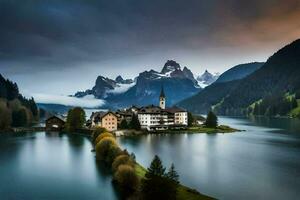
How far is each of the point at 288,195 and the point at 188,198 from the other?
12.9m

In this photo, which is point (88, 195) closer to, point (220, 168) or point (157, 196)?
point (157, 196)

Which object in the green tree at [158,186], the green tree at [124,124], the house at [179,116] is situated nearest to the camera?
the green tree at [158,186]

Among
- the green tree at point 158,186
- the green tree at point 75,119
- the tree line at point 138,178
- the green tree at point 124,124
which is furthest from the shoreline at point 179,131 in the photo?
the green tree at point 158,186

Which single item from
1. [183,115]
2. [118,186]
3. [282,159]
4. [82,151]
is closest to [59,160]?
[82,151]

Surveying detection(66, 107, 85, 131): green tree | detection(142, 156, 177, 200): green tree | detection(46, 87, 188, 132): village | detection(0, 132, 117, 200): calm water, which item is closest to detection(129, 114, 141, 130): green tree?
detection(46, 87, 188, 132): village

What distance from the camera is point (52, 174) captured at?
2311 inches

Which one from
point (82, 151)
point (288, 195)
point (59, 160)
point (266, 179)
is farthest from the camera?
point (82, 151)

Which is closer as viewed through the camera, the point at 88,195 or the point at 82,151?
the point at 88,195

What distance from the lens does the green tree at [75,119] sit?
135375 mm

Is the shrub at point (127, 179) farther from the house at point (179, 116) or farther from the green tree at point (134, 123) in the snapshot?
the house at point (179, 116)

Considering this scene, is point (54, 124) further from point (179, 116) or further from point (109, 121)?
point (179, 116)

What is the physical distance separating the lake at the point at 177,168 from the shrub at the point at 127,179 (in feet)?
4.60

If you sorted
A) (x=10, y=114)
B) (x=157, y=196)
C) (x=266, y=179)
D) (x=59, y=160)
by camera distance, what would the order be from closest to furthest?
(x=157, y=196)
(x=266, y=179)
(x=59, y=160)
(x=10, y=114)

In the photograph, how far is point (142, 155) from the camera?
74.8 m
